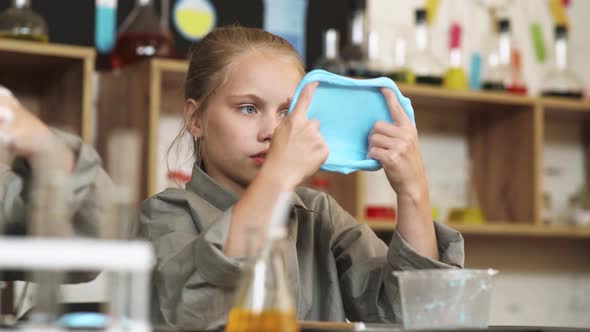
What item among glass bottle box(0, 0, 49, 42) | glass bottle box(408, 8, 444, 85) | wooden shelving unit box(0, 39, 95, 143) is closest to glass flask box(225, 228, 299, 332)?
wooden shelving unit box(0, 39, 95, 143)

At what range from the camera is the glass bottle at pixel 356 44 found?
2.75 metres

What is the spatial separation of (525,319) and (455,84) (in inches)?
37.0

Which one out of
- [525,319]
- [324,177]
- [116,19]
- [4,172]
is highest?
[116,19]

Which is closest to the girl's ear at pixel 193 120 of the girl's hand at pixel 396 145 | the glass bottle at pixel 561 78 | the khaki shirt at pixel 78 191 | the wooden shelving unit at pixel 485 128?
the girl's hand at pixel 396 145

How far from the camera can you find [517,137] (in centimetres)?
309

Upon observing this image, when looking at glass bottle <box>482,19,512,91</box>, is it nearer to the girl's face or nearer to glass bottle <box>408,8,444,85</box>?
glass bottle <box>408,8,444,85</box>

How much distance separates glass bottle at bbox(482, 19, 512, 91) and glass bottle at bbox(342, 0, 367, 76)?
1.52 ft

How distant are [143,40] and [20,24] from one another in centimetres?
34

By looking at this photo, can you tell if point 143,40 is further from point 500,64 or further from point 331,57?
point 500,64

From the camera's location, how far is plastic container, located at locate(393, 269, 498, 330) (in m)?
0.93

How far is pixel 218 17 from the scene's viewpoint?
2809 mm

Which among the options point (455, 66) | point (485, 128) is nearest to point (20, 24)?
point (455, 66)

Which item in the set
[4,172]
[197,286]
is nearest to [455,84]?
[197,286]

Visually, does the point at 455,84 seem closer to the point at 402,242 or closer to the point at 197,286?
the point at 402,242
